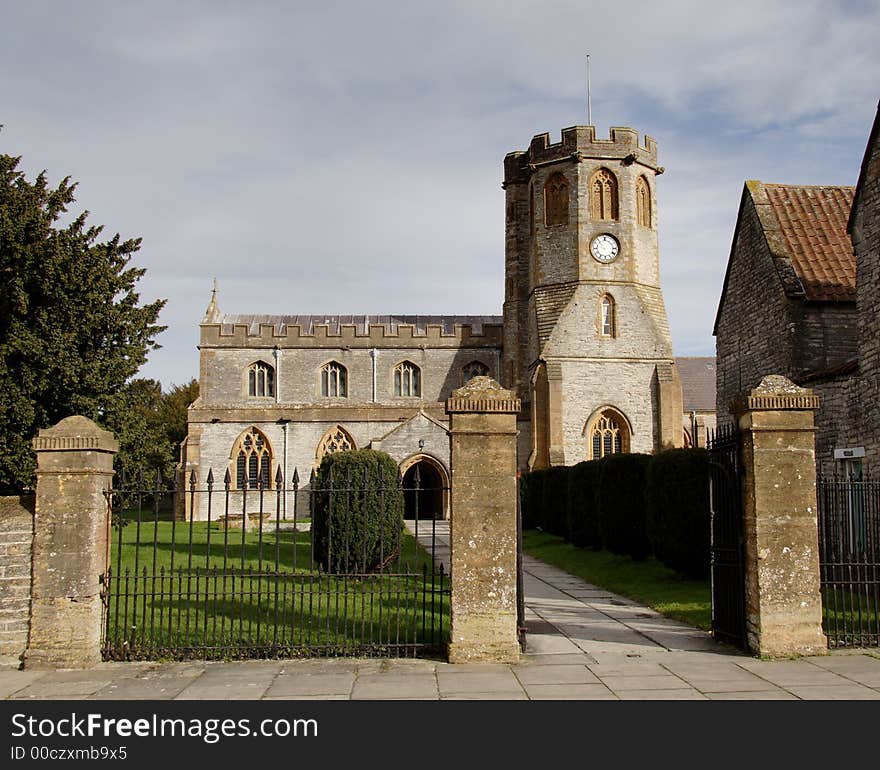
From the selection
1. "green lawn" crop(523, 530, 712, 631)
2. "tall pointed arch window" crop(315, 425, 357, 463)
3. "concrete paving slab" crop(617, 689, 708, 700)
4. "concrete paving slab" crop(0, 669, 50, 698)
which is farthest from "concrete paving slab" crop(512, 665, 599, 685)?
"tall pointed arch window" crop(315, 425, 357, 463)

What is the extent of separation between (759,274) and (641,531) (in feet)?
20.4

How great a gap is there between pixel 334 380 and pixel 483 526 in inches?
1363

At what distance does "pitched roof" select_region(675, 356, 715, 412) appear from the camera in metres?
49.7

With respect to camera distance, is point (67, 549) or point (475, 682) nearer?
point (475, 682)

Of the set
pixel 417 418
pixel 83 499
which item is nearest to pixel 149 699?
pixel 83 499

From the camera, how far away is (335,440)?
4062 cm

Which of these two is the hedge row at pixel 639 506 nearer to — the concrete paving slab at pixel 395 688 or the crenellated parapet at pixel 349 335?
the concrete paving slab at pixel 395 688

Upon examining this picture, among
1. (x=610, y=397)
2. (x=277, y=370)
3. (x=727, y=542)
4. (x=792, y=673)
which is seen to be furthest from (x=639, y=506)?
(x=277, y=370)

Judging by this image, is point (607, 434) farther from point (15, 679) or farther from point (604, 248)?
point (15, 679)

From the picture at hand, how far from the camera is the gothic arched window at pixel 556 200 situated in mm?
35656

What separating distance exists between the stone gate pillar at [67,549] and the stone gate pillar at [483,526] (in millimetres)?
3514

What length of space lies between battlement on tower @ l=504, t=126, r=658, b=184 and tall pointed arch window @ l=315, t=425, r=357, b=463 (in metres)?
14.5

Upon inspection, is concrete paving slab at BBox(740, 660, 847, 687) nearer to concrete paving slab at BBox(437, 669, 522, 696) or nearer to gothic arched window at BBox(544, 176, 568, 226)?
concrete paving slab at BBox(437, 669, 522, 696)

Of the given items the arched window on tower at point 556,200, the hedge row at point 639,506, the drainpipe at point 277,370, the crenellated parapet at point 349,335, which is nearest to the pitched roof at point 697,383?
the crenellated parapet at point 349,335
